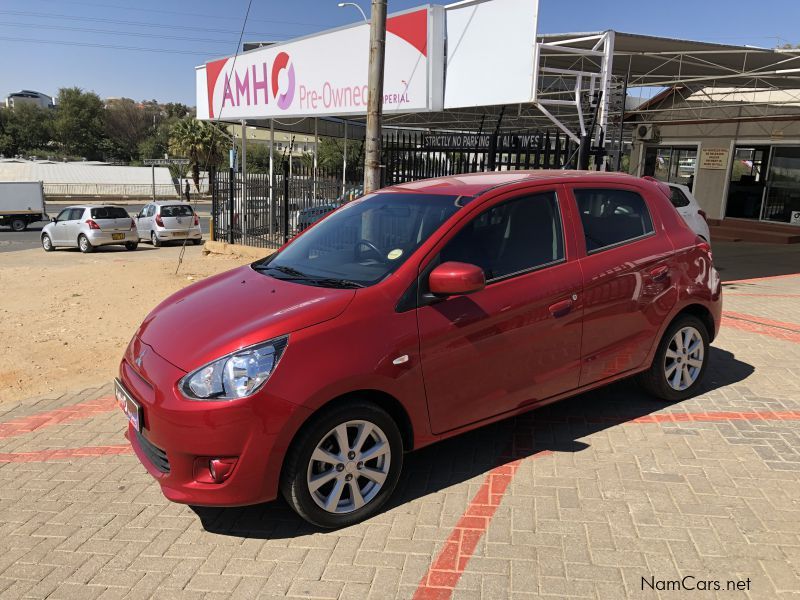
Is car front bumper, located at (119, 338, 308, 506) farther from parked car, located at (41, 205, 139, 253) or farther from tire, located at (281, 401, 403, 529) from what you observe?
parked car, located at (41, 205, 139, 253)

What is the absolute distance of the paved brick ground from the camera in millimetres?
2791

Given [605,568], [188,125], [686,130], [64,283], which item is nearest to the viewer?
[605,568]

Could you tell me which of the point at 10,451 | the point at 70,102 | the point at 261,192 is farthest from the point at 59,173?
the point at 10,451

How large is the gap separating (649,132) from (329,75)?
47.7ft

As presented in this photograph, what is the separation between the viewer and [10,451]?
434 cm

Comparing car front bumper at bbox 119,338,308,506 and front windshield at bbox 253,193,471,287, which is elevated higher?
front windshield at bbox 253,193,471,287

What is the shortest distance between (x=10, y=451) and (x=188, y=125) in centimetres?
5305

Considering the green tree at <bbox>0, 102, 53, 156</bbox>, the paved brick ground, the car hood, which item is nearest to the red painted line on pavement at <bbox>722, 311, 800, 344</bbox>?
the paved brick ground

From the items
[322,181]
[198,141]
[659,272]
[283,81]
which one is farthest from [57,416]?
[198,141]

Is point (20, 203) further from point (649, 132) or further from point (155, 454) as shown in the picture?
point (155, 454)

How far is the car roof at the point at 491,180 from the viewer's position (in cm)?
389

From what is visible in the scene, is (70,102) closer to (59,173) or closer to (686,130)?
(59,173)

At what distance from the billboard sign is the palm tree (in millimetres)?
35911

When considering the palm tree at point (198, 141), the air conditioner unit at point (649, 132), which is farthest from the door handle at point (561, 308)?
the palm tree at point (198, 141)
